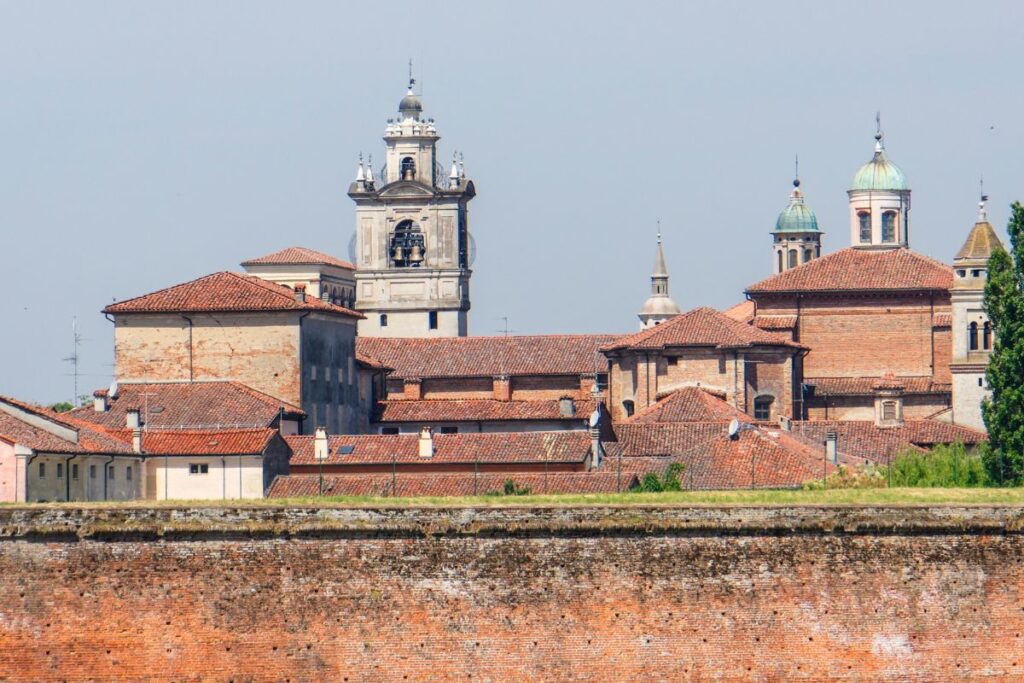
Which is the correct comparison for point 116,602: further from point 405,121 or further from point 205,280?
point 405,121

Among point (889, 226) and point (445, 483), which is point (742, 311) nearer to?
point (889, 226)

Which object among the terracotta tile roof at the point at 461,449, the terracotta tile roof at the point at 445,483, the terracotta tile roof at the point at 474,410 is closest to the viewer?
the terracotta tile roof at the point at 445,483

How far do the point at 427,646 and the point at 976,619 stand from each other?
763cm

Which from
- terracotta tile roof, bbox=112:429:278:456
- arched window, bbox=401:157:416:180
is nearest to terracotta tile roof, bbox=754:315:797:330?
arched window, bbox=401:157:416:180

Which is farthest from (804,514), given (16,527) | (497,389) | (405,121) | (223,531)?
(405,121)

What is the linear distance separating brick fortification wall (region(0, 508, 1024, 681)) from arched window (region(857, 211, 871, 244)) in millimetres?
82445

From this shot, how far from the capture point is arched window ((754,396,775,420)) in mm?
85250

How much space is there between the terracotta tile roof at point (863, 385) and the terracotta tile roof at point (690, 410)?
10.0m

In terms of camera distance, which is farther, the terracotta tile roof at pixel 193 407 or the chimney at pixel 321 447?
the terracotta tile roof at pixel 193 407

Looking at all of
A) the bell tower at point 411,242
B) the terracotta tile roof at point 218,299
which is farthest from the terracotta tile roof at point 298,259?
the terracotta tile roof at point 218,299

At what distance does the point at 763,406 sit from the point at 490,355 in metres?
10.8

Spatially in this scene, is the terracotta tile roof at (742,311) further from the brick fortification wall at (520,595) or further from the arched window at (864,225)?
the brick fortification wall at (520,595)

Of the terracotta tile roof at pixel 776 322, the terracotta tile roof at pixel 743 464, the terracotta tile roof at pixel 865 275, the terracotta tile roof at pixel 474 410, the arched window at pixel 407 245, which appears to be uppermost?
the arched window at pixel 407 245

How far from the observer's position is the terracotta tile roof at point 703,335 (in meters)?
85.3
